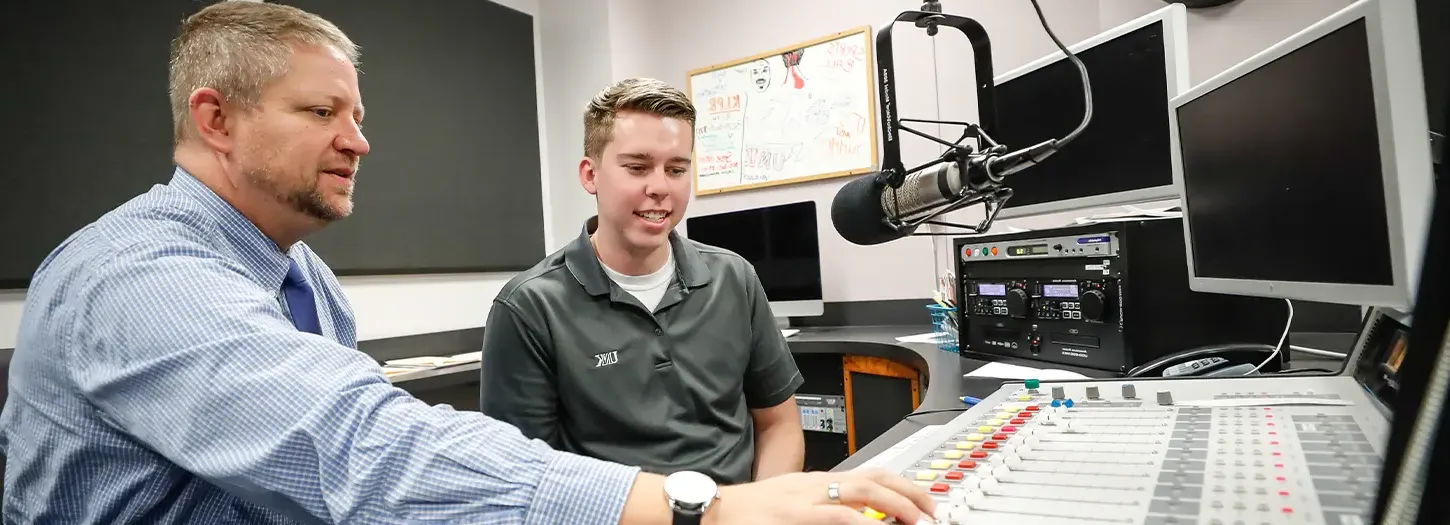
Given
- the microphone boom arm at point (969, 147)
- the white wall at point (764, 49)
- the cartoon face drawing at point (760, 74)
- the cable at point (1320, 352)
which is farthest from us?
the cartoon face drawing at point (760, 74)

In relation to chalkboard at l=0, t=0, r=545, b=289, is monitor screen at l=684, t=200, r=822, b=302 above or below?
below

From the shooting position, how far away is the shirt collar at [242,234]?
2.96ft

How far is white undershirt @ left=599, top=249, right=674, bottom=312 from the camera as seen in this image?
143 cm

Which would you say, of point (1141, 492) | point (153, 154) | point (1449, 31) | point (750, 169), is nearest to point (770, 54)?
point (750, 169)

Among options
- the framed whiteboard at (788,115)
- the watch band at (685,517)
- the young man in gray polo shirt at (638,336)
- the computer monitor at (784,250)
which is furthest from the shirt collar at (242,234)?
the framed whiteboard at (788,115)

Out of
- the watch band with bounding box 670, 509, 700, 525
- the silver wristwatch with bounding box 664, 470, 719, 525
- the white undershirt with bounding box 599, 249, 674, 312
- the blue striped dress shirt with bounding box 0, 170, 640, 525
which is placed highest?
the white undershirt with bounding box 599, 249, 674, 312

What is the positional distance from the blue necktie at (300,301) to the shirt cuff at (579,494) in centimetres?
71

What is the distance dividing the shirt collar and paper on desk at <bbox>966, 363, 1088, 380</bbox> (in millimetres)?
1254

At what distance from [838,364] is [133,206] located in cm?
226

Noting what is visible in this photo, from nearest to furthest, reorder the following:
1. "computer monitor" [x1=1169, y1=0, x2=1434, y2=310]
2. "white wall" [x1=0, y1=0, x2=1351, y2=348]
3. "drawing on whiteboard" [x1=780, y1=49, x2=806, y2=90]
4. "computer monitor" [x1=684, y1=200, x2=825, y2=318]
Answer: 1. "computer monitor" [x1=1169, y1=0, x2=1434, y2=310]
2. "white wall" [x1=0, y1=0, x2=1351, y2=348]
3. "computer monitor" [x1=684, y1=200, x2=825, y2=318]
4. "drawing on whiteboard" [x1=780, y1=49, x2=806, y2=90]

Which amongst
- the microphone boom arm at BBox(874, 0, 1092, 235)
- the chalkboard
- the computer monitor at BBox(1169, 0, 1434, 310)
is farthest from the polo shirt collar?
the chalkboard

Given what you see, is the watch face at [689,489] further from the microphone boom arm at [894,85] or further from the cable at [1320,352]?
the cable at [1320,352]

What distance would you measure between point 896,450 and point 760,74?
2546mm

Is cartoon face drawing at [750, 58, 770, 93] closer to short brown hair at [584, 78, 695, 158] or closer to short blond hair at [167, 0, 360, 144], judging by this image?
short brown hair at [584, 78, 695, 158]
